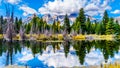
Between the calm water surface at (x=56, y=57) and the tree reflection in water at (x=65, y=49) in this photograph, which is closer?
the calm water surface at (x=56, y=57)

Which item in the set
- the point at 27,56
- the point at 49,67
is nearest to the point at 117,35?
the point at 27,56

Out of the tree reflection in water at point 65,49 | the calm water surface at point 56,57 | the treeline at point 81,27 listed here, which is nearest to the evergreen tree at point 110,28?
the treeline at point 81,27

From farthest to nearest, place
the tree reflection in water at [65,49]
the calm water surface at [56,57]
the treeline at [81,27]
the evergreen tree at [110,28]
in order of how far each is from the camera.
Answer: the treeline at [81,27] < the evergreen tree at [110,28] < the tree reflection in water at [65,49] < the calm water surface at [56,57]

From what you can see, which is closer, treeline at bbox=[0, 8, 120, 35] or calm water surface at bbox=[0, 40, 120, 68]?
Result: calm water surface at bbox=[0, 40, 120, 68]

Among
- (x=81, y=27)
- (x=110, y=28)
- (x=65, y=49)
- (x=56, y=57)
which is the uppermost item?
(x=81, y=27)

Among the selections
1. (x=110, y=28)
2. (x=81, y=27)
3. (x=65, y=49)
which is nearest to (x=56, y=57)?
(x=65, y=49)

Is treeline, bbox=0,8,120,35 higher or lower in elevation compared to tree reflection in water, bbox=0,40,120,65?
higher

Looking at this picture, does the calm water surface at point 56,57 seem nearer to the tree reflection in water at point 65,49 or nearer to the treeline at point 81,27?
the tree reflection in water at point 65,49

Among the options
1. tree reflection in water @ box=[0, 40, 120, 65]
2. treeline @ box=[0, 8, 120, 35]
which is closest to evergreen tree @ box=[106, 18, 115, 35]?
treeline @ box=[0, 8, 120, 35]

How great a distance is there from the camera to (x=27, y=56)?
55.7m

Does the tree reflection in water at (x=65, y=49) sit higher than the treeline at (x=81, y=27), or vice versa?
the treeline at (x=81, y=27)

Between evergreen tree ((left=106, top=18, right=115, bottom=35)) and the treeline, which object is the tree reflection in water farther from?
evergreen tree ((left=106, top=18, right=115, bottom=35))

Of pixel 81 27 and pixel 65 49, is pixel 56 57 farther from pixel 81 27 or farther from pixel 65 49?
pixel 81 27

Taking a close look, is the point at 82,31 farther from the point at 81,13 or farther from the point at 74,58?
the point at 74,58
